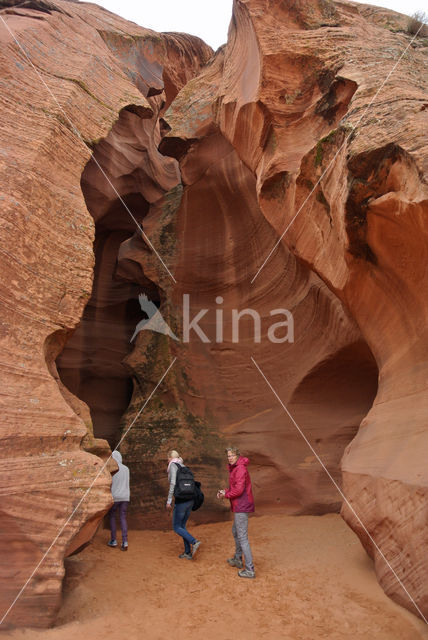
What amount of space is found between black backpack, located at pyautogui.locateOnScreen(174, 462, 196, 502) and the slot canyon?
862 millimetres

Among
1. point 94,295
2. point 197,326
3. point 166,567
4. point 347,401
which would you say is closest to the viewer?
point 166,567

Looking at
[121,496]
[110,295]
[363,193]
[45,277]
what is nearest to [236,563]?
[121,496]

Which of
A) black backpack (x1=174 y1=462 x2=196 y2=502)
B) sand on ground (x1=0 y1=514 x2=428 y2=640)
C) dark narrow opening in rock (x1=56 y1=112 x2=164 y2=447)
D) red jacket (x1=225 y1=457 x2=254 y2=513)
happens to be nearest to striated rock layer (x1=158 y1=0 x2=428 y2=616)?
sand on ground (x1=0 y1=514 x2=428 y2=640)

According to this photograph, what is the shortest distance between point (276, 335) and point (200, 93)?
506 centimetres

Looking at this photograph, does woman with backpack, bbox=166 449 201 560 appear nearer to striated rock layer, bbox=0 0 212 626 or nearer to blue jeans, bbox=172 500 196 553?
blue jeans, bbox=172 500 196 553

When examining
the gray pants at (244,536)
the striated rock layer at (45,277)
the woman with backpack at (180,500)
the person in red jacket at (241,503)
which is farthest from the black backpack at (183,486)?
the striated rock layer at (45,277)

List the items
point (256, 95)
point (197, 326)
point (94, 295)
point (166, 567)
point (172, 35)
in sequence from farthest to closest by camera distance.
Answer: point (172, 35) < point (94, 295) < point (197, 326) < point (256, 95) < point (166, 567)

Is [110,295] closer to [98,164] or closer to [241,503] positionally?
[98,164]

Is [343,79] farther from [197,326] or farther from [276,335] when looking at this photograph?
[197,326]

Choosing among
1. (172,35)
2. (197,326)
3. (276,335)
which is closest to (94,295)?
(197,326)

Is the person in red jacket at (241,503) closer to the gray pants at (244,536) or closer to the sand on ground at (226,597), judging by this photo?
the gray pants at (244,536)

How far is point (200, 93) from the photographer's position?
10.6 m

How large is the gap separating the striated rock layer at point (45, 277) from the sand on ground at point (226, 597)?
556 millimetres

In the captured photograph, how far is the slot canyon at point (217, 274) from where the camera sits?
4684mm
